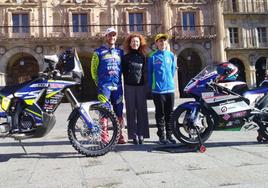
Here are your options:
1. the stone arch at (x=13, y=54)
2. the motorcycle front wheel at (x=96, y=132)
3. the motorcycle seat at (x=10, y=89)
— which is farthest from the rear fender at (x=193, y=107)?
the stone arch at (x=13, y=54)

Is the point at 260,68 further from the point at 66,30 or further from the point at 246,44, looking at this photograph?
the point at 66,30

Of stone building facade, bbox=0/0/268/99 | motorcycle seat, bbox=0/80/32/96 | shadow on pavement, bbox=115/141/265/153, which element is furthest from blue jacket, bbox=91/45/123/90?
stone building facade, bbox=0/0/268/99

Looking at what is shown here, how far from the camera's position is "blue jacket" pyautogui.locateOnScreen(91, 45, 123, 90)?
5.62 meters

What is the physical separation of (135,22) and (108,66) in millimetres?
25104

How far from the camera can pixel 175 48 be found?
98.0ft

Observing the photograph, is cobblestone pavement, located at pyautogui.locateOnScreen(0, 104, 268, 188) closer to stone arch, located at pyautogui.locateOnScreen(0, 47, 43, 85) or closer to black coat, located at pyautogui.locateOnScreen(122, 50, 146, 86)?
black coat, located at pyautogui.locateOnScreen(122, 50, 146, 86)

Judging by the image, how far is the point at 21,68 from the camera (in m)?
31.0

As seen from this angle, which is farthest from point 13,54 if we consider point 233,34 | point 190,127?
point 190,127

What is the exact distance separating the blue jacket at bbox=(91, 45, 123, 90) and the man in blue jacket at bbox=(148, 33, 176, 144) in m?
0.59

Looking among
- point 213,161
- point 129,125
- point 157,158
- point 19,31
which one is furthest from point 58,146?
point 19,31

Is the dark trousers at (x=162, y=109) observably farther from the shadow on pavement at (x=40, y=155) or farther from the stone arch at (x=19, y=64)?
the stone arch at (x=19, y=64)

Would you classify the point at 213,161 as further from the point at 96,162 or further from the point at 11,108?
the point at 11,108

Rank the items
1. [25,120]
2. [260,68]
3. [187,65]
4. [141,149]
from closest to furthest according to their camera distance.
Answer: [25,120] → [141,149] → [187,65] → [260,68]

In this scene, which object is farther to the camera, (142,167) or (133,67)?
(133,67)
